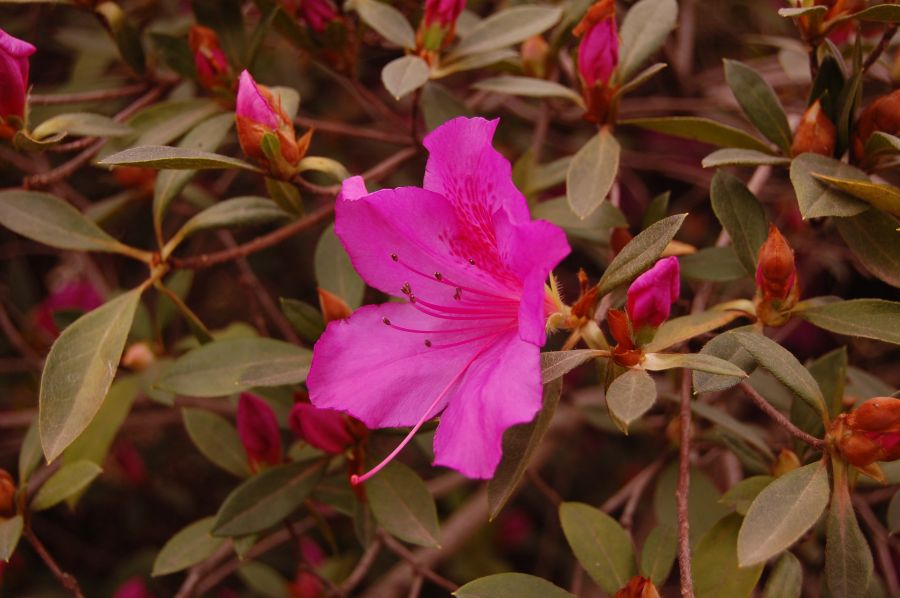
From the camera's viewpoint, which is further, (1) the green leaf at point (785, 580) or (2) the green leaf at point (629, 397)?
(1) the green leaf at point (785, 580)

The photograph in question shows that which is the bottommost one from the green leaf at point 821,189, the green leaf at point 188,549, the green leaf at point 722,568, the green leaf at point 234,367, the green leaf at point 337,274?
the green leaf at point 188,549

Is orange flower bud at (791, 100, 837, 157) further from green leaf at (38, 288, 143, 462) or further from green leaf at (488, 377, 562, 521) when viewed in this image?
green leaf at (38, 288, 143, 462)

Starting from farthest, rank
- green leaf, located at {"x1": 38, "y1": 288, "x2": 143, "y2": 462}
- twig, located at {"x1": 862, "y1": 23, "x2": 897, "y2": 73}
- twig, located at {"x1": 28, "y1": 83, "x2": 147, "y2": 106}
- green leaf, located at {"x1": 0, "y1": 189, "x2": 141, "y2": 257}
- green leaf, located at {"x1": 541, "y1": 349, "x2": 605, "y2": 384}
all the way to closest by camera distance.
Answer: twig, located at {"x1": 28, "y1": 83, "x2": 147, "y2": 106} → green leaf, located at {"x1": 0, "y1": 189, "x2": 141, "y2": 257} → twig, located at {"x1": 862, "y1": 23, "x2": 897, "y2": 73} → green leaf, located at {"x1": 38, "y1": 288, "x2": 143, "y2": 462} → green leaf, located at {"x1": 541, "y1": 349, "x2": 605, "y2": 384}

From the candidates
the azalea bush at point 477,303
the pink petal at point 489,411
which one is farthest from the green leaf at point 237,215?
the pink petal at point 489,411

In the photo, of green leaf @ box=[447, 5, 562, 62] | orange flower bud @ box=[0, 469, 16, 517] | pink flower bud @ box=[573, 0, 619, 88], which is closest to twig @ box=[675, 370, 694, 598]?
pink flower bud @ box=[573, 0, 619, 88]

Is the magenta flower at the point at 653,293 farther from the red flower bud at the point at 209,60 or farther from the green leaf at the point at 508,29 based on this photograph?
the red flower bud at the point at 209,60

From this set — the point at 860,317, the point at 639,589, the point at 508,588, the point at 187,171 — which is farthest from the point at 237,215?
the point at 860,317

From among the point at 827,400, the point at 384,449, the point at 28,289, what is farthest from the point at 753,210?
the point at 28,289
